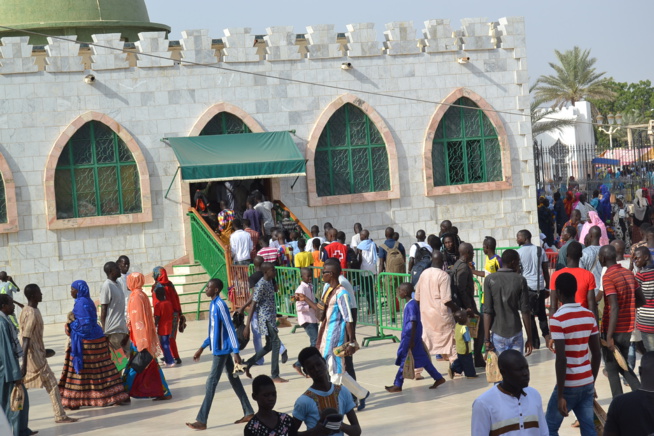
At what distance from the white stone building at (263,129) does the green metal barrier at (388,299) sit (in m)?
5.94

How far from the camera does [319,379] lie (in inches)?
238

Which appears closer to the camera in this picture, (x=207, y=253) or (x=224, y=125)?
(x=207, y=253)

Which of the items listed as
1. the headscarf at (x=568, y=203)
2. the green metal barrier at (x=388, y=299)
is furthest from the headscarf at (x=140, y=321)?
the headscarf at (x=568, y=203)

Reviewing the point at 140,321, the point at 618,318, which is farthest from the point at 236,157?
the point at 618,318

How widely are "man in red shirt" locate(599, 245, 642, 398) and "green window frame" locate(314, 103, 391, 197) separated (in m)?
12.1

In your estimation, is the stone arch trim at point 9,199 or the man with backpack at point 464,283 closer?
the man with backpack at point 464,283

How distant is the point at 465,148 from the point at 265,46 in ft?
15.7

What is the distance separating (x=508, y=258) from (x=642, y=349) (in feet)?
4.74

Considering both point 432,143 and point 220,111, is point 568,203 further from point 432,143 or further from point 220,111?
point 220,111

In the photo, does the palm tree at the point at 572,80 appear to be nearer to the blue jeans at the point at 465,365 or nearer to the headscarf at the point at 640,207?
the headscarf at the point at 640,207

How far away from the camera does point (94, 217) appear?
18906 millimetres

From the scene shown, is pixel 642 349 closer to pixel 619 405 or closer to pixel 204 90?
pixel 619 405

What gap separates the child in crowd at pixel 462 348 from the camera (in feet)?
35.3

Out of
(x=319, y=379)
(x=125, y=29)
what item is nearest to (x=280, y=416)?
(x=319, y=379)
